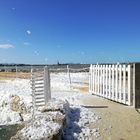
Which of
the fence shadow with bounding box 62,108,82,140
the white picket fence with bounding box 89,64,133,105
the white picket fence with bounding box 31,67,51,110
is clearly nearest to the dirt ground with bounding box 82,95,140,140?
the fence shadow with bounding box 62,108,82,140

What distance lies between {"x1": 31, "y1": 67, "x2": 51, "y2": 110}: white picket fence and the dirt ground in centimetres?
206

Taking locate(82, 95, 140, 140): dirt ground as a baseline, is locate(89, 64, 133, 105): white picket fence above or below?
above

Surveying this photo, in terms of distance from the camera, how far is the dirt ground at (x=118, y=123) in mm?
6647

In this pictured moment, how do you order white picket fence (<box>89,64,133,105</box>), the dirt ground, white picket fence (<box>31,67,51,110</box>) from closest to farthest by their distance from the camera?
the dirt ground
white picket fence (<box>89,64,133,105</box>)
white picket fence (<box>31,67,51,110</box>)

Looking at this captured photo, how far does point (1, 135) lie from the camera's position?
8477 mm

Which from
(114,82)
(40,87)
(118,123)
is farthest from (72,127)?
(40,87)

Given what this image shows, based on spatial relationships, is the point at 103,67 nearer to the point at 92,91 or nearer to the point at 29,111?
the point at 92,91

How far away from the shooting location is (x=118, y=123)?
7641 mm

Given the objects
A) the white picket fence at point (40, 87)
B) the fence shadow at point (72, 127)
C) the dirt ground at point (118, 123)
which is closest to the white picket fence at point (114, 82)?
the dirt ground at point (118, 123)

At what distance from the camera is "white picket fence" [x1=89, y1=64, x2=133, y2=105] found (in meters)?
10.4

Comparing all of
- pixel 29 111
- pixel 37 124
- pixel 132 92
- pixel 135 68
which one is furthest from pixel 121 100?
pixel 37 124

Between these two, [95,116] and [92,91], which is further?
[92,91]

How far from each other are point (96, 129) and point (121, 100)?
4174mm

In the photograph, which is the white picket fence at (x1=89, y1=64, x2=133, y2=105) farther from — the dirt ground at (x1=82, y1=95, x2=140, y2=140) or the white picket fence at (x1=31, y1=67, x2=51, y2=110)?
the white picket fence at (x1=31, y1=67, x2=51, y2=110)
